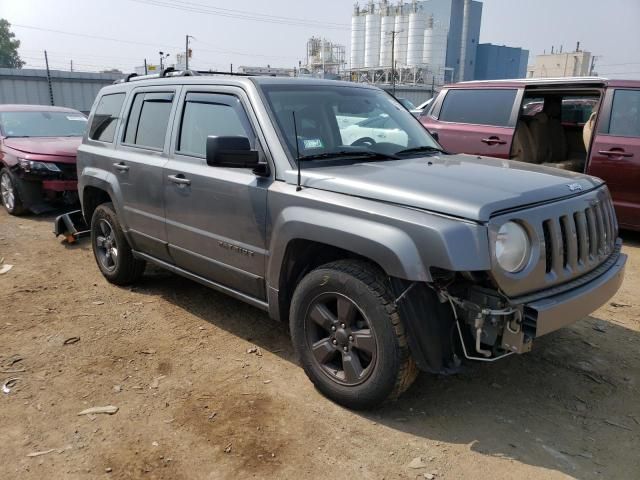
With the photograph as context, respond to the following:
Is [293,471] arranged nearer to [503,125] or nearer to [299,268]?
[299,268]

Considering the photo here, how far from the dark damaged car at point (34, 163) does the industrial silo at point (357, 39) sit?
76152mm

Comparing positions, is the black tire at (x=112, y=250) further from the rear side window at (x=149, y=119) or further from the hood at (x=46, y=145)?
the hood at (x=46, y=145)

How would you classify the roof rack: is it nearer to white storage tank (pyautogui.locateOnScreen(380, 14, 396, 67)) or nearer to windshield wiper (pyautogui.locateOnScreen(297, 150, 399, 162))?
windshield wiper (pyautogui.locateOnScreen(297, 150, 399, 162))

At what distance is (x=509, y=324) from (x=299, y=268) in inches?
52.1

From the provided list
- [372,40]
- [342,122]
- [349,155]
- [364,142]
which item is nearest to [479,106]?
[342,122]

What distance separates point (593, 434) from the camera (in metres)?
2.90

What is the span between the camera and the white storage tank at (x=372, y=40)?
3105 inches

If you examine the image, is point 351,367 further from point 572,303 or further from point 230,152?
point 230,152

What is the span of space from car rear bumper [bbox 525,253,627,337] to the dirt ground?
2.18 feet

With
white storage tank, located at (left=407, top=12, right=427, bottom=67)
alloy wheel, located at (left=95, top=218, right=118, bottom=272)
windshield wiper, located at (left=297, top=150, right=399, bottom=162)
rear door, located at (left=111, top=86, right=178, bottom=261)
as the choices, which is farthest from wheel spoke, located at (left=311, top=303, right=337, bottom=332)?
white storage tank, located at (left=407, top=12, right=427, bottom=67)

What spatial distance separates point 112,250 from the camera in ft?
17.3

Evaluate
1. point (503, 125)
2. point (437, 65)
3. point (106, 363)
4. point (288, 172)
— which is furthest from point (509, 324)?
point (437, 65)

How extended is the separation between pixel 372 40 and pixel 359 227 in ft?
270

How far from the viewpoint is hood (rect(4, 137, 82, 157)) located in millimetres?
7961
